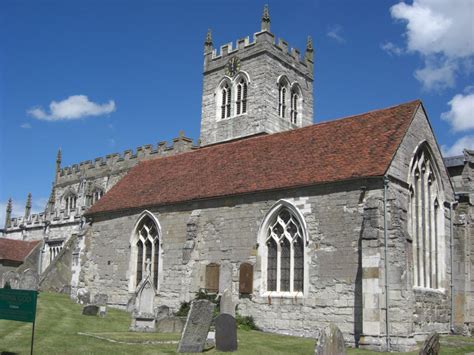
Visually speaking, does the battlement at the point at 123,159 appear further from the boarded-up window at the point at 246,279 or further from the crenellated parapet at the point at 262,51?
the boarded-up window at the point at 246,279

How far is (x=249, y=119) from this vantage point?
1502 inches

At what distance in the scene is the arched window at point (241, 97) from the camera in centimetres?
3898

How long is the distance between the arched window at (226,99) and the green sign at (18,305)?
29.8 meters

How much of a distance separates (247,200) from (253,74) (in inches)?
768

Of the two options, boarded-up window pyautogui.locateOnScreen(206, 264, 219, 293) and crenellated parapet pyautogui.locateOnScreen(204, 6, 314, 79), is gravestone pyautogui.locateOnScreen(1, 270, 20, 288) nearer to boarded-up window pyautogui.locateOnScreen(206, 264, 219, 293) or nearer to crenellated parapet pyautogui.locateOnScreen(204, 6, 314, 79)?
boarded-up window pyautogui.locateOnScreen(206, 264, 219, 293)

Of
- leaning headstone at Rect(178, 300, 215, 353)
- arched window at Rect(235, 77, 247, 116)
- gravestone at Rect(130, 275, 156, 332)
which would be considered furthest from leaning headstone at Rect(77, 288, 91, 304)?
arched window at Rect(235, 77, 247, 116)

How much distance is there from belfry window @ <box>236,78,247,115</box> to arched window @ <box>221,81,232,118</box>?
0.85m

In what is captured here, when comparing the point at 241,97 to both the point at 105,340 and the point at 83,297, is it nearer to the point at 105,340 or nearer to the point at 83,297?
the point at 83,297

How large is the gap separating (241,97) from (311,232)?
21918 millimetres

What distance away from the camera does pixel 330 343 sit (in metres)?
10.9

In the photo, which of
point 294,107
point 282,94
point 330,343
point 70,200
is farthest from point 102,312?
point 70,200

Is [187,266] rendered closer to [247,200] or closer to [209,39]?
[247,200]

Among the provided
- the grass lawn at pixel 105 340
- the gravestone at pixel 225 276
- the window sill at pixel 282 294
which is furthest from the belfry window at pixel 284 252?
the grass lawn at pixel 105 340

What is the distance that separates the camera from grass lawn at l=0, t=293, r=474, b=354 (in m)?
13.1
